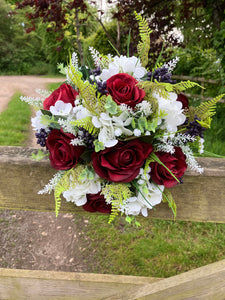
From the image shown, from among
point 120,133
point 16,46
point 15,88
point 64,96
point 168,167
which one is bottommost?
point 15,88

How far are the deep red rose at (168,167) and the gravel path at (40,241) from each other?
184 centimetres

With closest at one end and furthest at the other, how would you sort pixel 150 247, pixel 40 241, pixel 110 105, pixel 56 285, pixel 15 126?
pixel 110 105 → pixel 56 285 → pixel 150 247 → pixel 40 241 → pixel 15 126

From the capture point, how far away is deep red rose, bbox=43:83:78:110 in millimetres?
931

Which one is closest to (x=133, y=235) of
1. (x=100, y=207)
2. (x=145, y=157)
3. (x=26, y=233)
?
(x=26, y=233)

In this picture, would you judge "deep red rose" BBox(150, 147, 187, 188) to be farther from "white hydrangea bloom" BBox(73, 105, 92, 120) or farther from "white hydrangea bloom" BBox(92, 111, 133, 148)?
"white hydrangea bloom" BBox(73, 105, 92, 120)

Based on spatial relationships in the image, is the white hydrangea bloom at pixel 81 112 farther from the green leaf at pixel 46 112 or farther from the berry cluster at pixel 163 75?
the berry cluster at pixel 163 75

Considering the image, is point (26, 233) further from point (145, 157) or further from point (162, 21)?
point (162, 21)

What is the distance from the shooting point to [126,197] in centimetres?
89

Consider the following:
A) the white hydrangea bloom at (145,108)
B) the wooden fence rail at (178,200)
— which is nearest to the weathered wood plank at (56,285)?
the wooden fence rail at (178,200)

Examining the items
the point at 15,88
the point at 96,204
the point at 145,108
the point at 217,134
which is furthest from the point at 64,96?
the point at 15,88

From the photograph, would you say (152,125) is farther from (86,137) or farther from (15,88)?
(15,88)

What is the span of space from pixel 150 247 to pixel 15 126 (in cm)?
411

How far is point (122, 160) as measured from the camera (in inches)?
33.5

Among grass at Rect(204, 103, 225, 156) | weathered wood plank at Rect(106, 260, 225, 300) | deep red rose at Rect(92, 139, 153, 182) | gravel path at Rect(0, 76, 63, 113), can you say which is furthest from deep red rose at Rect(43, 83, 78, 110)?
gravel path at Rect(0, 76, 63, 113)
